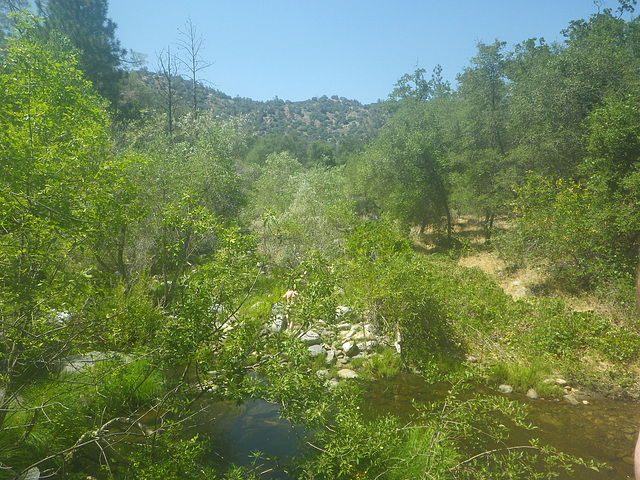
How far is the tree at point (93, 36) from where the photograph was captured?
2306 centimetres

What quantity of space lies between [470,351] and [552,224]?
673 centimetres

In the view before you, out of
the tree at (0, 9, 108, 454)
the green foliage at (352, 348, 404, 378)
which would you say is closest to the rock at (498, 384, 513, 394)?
the green foliage at (352, 348, 404, 378)

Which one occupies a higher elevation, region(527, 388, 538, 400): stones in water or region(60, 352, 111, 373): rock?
region(60, 352, 111, 373): rock

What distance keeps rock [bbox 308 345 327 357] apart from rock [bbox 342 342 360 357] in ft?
1.74

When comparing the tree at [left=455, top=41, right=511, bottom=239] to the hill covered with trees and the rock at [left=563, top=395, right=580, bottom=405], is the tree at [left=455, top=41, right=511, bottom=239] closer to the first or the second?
the hill covered with trees

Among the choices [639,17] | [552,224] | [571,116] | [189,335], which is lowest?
[189,335]

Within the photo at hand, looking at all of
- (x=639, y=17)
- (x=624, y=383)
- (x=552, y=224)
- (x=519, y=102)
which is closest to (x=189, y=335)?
(x=624, y=383)

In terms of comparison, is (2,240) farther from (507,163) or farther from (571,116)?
(507,163)

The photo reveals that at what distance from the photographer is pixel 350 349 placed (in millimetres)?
9922

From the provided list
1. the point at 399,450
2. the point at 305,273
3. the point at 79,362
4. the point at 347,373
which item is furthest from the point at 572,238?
the point at 79,362

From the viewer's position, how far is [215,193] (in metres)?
16.1

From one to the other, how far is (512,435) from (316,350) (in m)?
4.76

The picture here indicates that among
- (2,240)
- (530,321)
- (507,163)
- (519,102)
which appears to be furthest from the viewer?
(507,163)

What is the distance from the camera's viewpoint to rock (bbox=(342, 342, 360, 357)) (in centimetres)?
991
